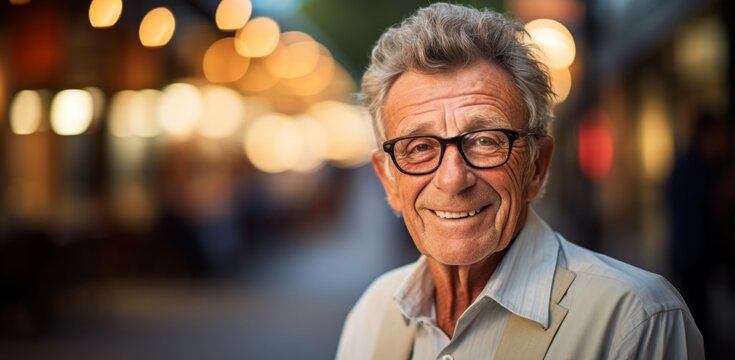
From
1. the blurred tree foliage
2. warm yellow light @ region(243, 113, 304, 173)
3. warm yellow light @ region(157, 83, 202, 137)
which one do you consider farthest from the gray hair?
warm yellow light @ region(243, 113, 304, 173)

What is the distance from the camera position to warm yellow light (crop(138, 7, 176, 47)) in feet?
28.2

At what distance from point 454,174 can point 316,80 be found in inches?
650

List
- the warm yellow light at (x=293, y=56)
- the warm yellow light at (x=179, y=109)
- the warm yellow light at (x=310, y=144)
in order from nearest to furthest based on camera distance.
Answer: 1. the warm yellow light at (x=179, y=109)
2. the warm yellow light at (x=293, y=56)
3. the warm yellow light at (x=310, y=144)

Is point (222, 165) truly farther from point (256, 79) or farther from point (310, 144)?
point (310, 144)

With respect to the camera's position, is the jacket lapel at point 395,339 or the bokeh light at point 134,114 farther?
the bokeh light at point 134,114

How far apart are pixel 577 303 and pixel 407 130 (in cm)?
46

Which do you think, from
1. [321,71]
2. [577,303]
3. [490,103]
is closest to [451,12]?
[490,103]

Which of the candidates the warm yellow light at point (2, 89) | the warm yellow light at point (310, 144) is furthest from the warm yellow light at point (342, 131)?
the warm yellow light at point (2, 89)

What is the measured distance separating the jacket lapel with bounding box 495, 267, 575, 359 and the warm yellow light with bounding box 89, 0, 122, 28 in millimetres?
6128

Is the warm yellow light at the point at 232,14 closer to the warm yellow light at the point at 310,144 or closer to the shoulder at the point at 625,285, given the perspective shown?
the shoulder at the point at 625,285

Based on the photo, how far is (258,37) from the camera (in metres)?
10.4

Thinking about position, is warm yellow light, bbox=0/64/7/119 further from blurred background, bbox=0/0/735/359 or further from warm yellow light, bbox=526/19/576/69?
warm yellow light, bbox=526/19/576/69

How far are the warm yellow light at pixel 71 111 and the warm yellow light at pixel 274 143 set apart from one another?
17.6ft

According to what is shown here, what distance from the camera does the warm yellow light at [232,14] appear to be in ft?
28.9
